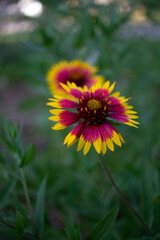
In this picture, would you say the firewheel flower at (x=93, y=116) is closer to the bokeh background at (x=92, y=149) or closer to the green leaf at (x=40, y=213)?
the bokeh background at (x=92, y=149)

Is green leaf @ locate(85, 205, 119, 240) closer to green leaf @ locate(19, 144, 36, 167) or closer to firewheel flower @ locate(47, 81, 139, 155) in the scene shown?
firewheel flower @ locate(47, 81, 139, 155)

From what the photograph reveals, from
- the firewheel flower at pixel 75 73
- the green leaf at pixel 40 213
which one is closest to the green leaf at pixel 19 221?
the green leaf at pixel 40 213

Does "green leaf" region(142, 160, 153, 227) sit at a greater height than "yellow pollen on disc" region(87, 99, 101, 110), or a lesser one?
lesser

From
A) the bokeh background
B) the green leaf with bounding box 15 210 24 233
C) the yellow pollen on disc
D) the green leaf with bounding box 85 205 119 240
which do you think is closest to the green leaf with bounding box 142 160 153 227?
the bokeh background

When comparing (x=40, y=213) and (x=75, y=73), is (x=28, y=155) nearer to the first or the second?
(x=40, y=213)

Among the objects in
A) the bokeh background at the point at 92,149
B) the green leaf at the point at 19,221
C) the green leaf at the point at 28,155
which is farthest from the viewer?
the bokeh background at the point at 92,149

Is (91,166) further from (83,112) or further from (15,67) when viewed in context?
(15,67)

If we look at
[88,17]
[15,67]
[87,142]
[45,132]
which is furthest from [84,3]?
[15,67]
